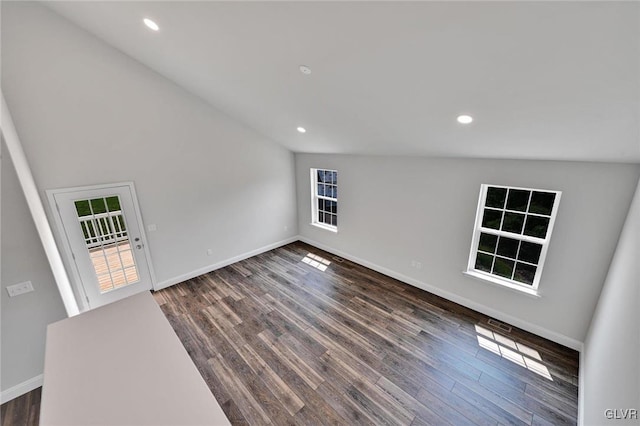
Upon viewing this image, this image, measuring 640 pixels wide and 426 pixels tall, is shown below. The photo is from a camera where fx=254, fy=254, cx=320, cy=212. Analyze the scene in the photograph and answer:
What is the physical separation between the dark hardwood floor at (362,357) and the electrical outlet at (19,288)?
1.61 metres

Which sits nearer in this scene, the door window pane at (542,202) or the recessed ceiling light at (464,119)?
the recessed ceiling light at (464,119)

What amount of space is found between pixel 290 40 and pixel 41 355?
393 centimetres

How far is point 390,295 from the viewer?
A: 13.6ft

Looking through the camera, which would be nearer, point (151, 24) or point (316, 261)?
point (151, 24)

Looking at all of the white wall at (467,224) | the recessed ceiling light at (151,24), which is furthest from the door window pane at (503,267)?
the recessed ceiling light at (151,24)

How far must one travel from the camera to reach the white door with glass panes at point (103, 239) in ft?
11.1

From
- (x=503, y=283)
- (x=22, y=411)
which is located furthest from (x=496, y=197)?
(x=22, y=411)

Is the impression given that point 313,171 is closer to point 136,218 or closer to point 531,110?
point 136,218

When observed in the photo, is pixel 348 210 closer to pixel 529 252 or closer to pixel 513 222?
pixel 513 222

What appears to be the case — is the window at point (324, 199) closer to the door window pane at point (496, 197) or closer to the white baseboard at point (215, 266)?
the white baseboard at point (215, 266)

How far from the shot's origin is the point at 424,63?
1861mm

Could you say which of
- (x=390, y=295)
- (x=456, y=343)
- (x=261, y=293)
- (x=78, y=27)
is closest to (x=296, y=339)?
(x=261, y=293)

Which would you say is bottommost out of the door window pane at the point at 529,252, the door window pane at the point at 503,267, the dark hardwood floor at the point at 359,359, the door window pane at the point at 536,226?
the dark hardwood floor at the point at 359,359

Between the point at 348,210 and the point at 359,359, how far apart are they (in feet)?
9.06
